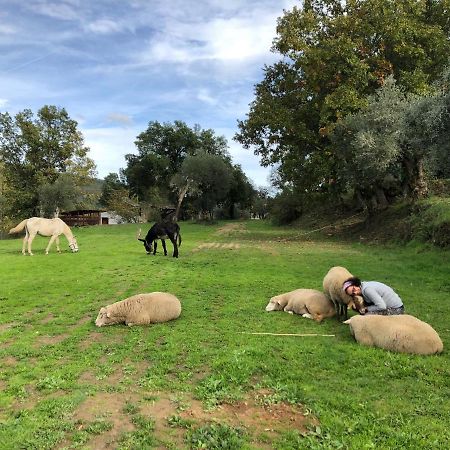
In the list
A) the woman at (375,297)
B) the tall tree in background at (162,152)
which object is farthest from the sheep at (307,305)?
the tall tree in background at (162,152)

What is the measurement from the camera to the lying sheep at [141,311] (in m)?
9.72

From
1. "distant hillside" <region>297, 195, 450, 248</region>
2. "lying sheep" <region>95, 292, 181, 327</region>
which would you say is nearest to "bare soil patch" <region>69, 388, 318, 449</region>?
"lying sheep" <region>95, 292, 181, 327</region>

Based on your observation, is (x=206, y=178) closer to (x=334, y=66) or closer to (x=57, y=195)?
(x=57, y=195)

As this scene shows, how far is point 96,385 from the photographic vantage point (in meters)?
6.34

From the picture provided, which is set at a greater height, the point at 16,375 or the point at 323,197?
the point at 323,197

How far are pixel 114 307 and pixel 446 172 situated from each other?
13.8m

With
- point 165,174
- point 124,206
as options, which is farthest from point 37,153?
point 165,174

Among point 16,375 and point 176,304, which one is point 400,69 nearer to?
point 176,304

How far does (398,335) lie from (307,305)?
112 inches

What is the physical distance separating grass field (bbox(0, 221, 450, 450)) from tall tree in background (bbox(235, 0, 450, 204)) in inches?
703

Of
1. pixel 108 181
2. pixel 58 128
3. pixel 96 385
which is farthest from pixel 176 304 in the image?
pixel 108 181

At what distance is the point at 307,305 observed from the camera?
10.2m

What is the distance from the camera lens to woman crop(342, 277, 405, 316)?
8.86 meters

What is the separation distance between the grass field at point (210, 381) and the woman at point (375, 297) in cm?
83
